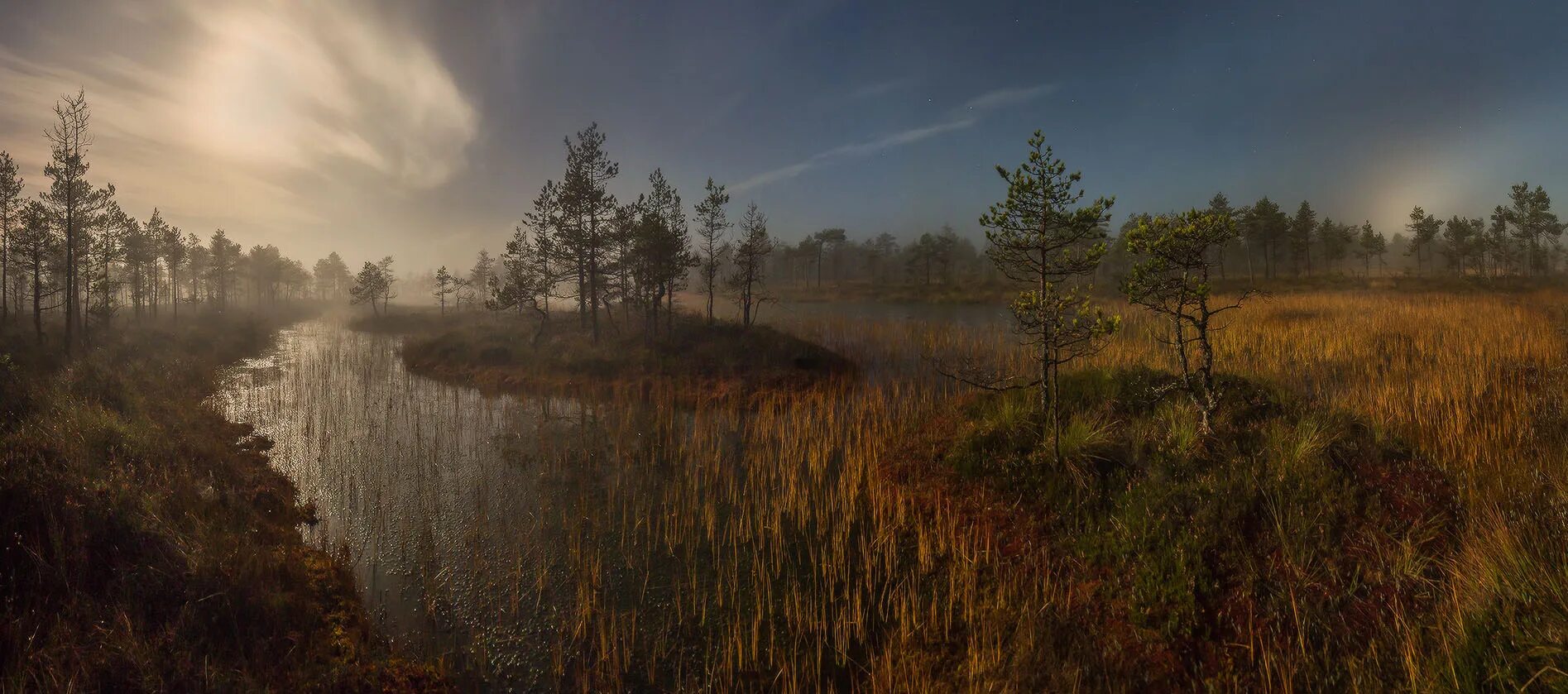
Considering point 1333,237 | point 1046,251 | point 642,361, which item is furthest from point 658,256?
point 1333,237

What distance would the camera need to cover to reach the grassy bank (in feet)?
15.8

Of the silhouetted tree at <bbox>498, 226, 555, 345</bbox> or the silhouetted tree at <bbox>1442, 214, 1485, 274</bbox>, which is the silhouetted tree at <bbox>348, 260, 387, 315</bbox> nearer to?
the silhouetted tree at <bbox>498, 226, 555, 345</bbox>

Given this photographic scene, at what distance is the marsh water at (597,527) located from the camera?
6.08m

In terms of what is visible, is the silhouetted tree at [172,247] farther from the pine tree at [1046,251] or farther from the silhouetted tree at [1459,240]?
the silhouetted tree at [1459,240]

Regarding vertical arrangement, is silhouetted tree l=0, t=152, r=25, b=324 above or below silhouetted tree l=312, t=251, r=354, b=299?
below

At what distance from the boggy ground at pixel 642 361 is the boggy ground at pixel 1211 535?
37.4ft

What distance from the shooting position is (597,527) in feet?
29.0

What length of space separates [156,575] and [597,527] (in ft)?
17.1

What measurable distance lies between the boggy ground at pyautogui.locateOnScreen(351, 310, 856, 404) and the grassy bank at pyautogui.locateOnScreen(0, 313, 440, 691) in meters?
11.5

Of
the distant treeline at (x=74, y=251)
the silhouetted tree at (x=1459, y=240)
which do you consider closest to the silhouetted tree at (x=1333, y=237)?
the silhouetted tree at (x=1459, y=240)

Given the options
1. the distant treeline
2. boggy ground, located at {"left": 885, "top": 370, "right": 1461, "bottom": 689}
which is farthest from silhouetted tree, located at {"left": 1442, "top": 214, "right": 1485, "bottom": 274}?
the distant treeline

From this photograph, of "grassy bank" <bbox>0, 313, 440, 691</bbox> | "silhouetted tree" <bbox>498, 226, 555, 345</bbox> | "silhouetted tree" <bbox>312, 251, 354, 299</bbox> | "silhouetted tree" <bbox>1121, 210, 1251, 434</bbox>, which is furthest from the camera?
"silhouetted tree" <bbox>312, 251, 354, 299</bbox>

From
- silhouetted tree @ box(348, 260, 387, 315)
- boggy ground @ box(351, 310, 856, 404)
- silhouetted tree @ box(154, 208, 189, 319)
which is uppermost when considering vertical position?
silhouetted tree @ box(154, 208, 189, 319)

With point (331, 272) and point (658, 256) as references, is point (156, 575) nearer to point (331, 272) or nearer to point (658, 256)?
point (658, 256)
